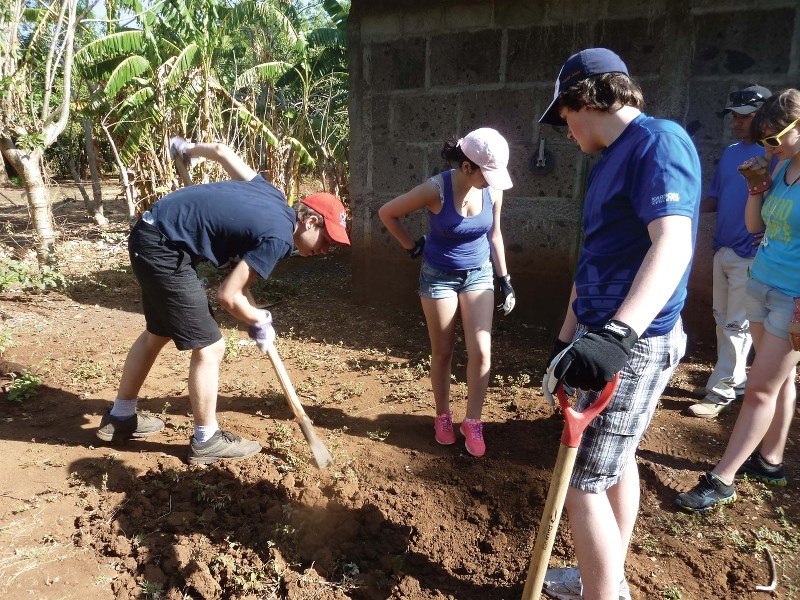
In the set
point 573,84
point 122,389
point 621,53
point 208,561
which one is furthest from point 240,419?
point 621,53

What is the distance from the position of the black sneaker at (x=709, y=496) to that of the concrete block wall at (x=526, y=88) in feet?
7.30

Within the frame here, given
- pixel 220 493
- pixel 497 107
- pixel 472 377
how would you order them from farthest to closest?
pixel 497 107 < pixel 472 377 < pixel 220 493

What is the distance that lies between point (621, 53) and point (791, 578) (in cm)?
371

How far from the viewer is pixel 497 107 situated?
194 inches

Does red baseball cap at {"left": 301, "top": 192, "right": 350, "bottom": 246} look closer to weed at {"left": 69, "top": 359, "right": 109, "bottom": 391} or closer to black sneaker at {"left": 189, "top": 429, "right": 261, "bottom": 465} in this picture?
black sneaker at {"left": 189, "top": 429, "right": 261, "bottom": 465}

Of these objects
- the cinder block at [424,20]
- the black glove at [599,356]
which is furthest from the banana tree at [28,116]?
the black glove at [599,356]

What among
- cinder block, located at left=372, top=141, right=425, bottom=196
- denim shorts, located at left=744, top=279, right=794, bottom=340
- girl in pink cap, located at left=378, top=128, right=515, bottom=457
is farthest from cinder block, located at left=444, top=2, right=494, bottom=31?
denim shorts, located at left=744, top=279, right=794, bottom=340

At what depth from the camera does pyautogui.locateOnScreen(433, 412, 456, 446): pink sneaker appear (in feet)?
10.9

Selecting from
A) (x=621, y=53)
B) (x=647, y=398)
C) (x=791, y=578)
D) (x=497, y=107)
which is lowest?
(x=791, y=578)

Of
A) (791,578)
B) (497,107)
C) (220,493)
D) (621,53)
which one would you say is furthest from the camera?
(497,107)

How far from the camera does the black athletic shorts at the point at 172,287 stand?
2801mm

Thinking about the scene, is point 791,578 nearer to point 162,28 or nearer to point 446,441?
point 446,441

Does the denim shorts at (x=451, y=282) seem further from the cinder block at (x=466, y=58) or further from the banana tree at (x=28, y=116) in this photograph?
the banana tree at (x=28, y=116)

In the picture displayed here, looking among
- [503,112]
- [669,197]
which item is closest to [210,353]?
Result: [669,197]
